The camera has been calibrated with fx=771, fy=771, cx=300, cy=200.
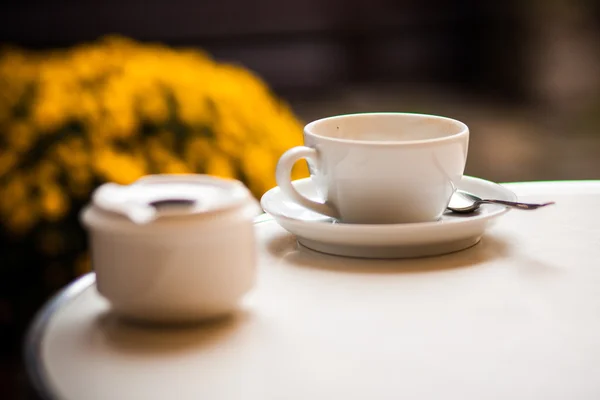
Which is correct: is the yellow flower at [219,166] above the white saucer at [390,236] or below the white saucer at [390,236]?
below

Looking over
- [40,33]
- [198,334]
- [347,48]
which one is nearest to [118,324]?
[198,334]

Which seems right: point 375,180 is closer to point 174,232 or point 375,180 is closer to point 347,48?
point 174,232

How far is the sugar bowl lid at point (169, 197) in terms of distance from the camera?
42cm

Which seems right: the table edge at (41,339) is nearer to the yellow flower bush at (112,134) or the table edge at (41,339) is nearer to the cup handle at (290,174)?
the cup handle at (290,174)

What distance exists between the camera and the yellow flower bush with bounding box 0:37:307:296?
1056mm

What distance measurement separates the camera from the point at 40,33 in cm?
313

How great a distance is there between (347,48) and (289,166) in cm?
327

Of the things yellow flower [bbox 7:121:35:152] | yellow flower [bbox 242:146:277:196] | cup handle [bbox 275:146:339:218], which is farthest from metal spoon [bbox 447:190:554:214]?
yellow flower [bbox 7:121:35:152]

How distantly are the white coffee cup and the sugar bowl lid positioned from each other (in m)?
0.12

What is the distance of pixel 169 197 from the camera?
436mm

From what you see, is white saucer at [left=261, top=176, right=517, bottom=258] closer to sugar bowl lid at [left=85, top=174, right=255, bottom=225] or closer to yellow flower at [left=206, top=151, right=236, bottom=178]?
sugar bowl lid at [left=85, top=174, right=255, bottom=225]

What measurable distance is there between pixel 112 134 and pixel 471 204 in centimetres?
62

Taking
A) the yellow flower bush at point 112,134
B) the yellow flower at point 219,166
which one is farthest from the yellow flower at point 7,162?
the yellow flower at point 219,166

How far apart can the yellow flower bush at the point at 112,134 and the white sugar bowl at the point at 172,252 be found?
25.3 inches
